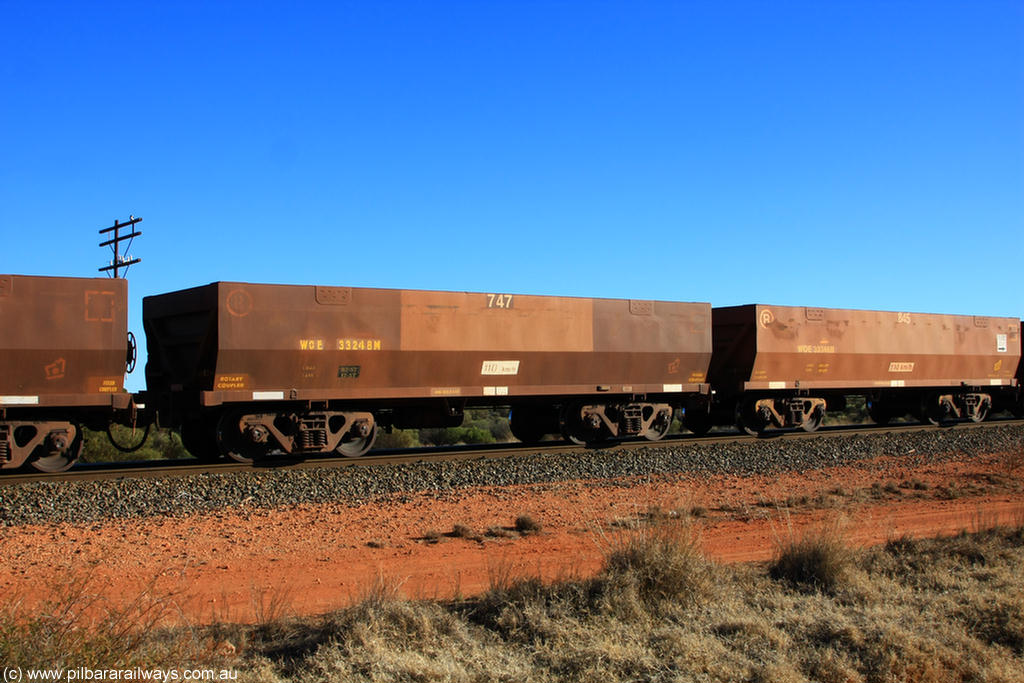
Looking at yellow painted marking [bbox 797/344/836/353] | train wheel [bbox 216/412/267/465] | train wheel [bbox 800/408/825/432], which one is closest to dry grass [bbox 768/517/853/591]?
train wheel [bbox 216/412/267/465]

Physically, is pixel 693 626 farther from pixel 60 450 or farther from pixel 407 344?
pixel 60 450

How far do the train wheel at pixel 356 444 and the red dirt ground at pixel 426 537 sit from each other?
172 inches

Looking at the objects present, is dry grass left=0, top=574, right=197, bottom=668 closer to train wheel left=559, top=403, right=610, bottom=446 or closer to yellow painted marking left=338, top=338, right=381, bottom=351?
yellow painted marking left=338, top=338, right=381, bottom=351

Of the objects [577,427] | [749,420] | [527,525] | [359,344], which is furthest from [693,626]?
[749,420]

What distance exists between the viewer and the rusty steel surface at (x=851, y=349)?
19.9 m

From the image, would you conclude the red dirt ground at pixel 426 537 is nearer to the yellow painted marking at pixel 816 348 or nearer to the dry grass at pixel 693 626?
the dry grass at pixel 693 626

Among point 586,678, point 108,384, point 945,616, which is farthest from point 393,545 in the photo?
point 108,384

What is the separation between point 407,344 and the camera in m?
15.4

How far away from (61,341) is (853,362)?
18419 mm

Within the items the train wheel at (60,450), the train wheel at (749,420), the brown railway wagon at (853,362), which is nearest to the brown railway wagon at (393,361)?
the train wheel at (60,450)

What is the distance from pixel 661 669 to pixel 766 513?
5.96 m

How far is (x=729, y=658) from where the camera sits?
502 centimetres

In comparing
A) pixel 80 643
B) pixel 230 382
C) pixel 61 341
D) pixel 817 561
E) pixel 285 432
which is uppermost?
pixel 61 341

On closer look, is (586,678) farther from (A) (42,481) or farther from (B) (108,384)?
(B) (108,384)
